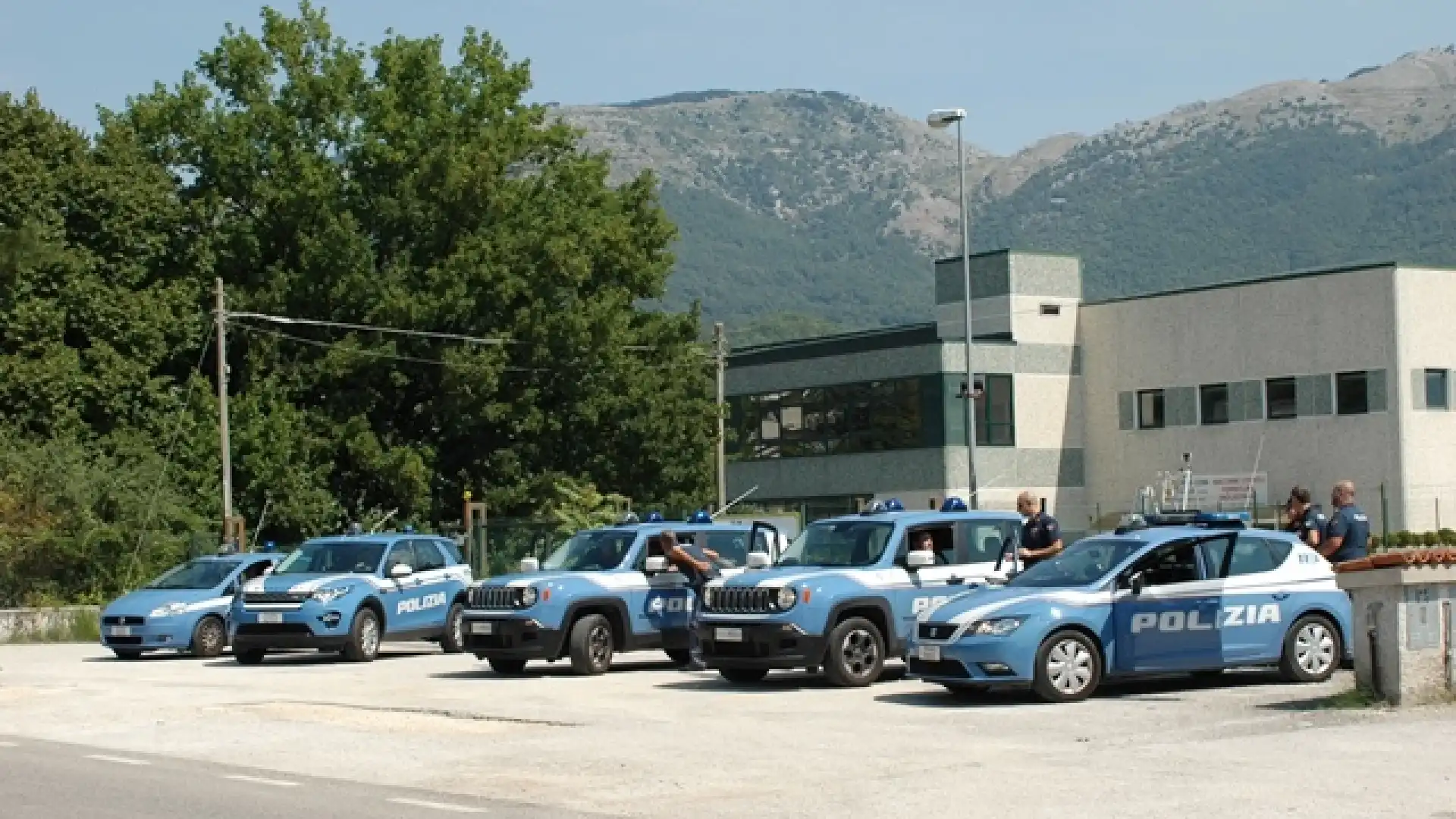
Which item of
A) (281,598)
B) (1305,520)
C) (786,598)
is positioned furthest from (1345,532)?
(281,598)

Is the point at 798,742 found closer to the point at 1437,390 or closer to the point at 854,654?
the point at 854,654

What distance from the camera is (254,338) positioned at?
49.9 m

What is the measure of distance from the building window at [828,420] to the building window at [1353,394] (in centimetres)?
1105

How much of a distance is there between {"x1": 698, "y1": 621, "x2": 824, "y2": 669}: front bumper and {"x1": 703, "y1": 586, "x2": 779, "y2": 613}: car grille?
15cm

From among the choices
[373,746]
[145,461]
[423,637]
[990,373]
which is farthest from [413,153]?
[373,746]

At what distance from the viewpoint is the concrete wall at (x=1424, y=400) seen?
49.9m

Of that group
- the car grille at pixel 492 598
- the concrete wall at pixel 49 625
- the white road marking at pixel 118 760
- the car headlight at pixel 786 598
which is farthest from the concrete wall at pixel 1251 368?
the white road marking at pixel 118 760

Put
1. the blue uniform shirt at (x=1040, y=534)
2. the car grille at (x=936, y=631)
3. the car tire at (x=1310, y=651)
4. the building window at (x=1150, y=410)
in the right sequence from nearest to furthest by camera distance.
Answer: the car grille at (x=936, y=631), the car tire at (x=1310, y=651), the blue uniform shirt at (x=1040, y=534), the building window at (x=1150, y=410)

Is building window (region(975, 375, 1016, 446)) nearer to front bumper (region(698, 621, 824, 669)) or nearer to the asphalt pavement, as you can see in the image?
front bumper (region(698, 621, 824, 669))

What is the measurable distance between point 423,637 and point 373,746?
12068mm

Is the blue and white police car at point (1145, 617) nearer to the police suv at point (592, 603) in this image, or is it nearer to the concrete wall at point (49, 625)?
the police suv at point (592, 603)

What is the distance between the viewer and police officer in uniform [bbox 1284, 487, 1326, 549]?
21453mm

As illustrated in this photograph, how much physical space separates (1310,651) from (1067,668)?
282cm

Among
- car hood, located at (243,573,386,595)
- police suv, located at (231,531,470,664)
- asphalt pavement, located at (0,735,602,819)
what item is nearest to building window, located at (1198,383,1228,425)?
police suv, located at (231,531,470,664)
